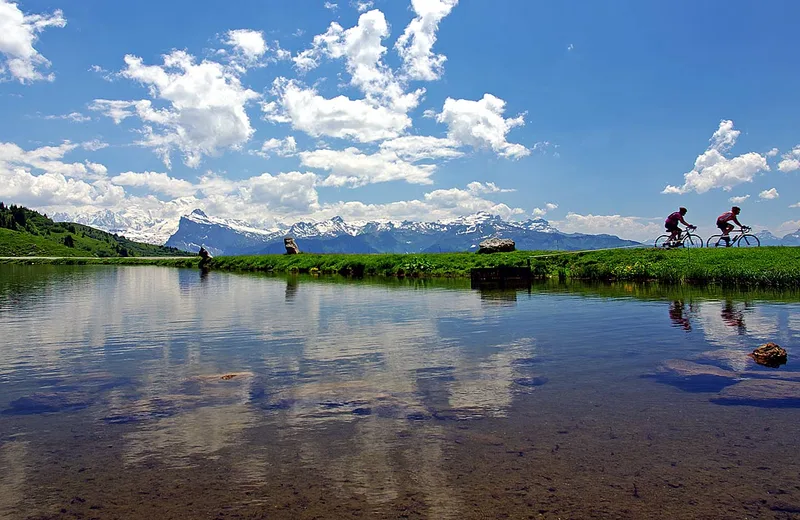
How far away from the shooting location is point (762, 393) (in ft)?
49.6

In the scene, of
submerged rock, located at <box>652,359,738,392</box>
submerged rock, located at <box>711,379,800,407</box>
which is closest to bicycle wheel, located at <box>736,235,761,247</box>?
submerged rock, located at <box>652,359,738,392</box>

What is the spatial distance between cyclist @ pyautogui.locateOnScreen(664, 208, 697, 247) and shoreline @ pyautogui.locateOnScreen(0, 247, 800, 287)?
1804 mm

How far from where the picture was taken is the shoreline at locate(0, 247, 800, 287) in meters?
48.3

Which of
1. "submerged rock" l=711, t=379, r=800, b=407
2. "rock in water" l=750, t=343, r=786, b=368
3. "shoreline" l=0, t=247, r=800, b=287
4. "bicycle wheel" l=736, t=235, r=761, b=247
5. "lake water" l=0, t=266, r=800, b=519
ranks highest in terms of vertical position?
"bicycle wheel" l=736, t=235, r=761, b=247

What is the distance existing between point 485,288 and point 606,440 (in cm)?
4145

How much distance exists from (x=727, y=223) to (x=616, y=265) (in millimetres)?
11317

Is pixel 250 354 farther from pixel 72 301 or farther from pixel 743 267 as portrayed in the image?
pixel 743 267

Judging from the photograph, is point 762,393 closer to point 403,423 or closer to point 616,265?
point 403,423

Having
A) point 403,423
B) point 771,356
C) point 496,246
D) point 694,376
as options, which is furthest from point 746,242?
point 403,423

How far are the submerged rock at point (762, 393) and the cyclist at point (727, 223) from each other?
44517 mm

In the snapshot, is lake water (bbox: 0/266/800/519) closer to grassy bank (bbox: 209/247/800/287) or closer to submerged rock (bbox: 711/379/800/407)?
submerged rock (bbox: 711/379/800/407)

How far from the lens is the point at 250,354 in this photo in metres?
22.1

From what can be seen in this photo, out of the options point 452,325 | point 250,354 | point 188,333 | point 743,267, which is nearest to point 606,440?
point 250,354

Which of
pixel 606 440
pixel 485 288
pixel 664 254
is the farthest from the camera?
pixel 664 254
